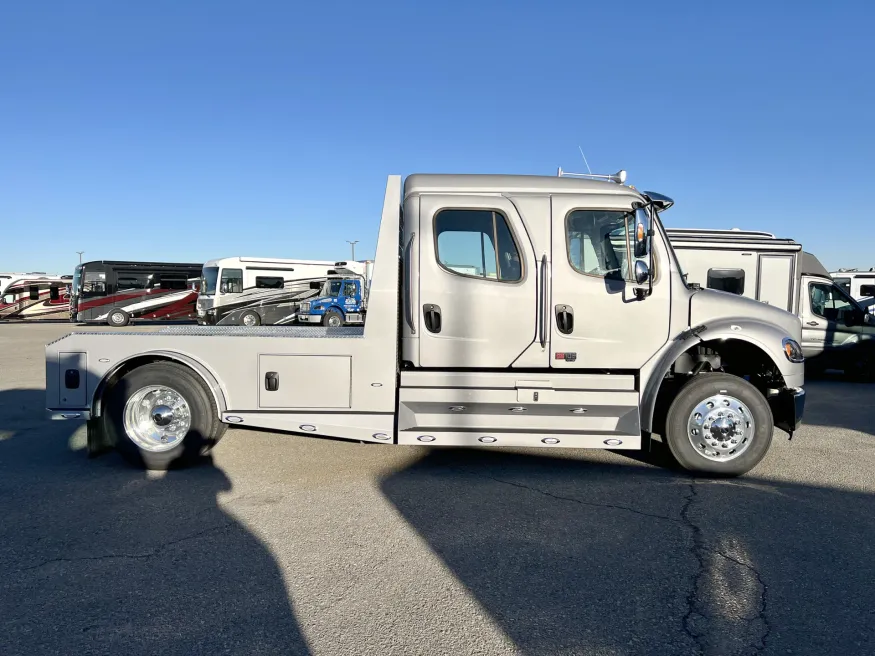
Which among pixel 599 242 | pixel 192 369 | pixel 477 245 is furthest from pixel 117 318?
pixel 599 242

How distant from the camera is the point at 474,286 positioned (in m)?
5.52

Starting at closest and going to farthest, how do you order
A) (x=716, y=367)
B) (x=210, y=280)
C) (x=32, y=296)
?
(x=716, y=367) < (x=210, y=280) < (x=32, y=296)

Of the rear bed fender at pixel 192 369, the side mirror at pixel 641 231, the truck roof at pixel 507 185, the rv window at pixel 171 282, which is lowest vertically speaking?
the rear bed fender at pixel 192 369

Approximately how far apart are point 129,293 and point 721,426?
29.6 metres

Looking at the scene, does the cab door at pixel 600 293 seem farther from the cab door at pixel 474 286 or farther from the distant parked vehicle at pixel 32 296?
the distant parked vehicle at pixel 32 296

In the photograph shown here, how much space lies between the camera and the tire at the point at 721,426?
5.53 meters

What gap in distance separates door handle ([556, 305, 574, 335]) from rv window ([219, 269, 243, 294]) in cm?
2308

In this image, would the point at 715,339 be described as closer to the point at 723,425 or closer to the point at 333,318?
the point at 723,425

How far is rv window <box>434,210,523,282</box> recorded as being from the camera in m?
5.55

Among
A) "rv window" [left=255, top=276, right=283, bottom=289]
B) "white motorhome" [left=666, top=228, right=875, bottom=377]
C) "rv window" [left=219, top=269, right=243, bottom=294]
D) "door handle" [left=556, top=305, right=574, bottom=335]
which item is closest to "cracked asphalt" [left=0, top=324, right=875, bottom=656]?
"door handle" [left=556, top=305, right=574, bottom=335]

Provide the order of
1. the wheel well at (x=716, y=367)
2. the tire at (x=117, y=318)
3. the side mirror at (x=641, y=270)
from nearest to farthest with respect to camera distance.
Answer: the side mirror at (x=641, y=270), the wheel well at (x=716, y=367), the tire at (x=117, y=318)

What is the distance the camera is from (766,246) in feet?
38.5

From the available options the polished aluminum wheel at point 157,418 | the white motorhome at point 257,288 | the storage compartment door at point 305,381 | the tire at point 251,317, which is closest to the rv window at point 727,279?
the storage compartment door at point 305,381

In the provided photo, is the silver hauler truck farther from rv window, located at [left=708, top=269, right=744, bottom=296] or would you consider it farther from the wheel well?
rv window, located at [left=708, top=269, right=744, bottom=296]
